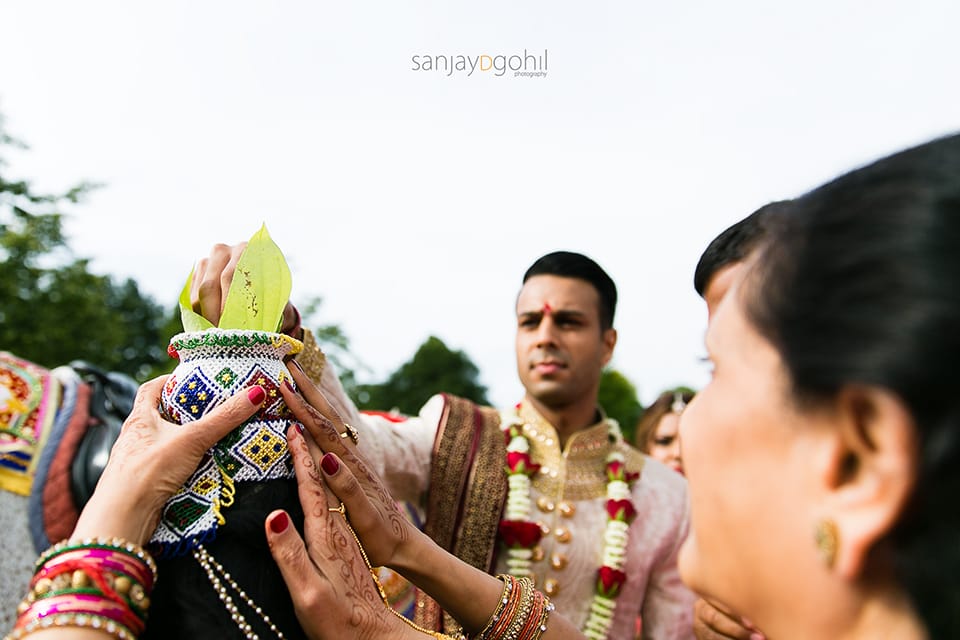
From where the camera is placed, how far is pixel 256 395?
4.70 ft

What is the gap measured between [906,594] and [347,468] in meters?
1.04

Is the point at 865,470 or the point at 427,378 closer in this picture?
the point at 865,470

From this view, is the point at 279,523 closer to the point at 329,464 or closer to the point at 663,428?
the point at 329,464

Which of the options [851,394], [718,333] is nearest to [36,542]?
[718,333]

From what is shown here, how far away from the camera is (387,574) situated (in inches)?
141

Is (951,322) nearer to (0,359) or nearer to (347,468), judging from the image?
(347,468)

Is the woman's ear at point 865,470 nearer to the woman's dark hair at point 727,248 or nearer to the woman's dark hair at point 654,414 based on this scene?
the woman's dark hair at point 727,248

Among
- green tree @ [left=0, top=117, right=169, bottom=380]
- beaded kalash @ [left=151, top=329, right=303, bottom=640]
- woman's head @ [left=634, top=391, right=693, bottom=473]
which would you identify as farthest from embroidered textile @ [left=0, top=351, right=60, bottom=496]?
green tree @ [left=0, top=117, right=169, bottom=380]

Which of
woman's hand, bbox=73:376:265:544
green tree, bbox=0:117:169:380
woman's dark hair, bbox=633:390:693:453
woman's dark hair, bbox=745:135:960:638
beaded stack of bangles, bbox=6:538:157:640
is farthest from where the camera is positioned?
green tree, bbox=0:117:169:380

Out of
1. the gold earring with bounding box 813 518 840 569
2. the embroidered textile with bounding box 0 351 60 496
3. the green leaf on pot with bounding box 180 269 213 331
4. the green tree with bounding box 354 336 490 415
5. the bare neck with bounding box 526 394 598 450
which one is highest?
the green leaf on pot with bounding box 180 269 213 331

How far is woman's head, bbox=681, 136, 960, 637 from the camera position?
0.83 m

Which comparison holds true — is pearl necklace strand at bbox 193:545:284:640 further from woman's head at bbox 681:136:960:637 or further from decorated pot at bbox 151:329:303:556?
woman's head at bbox 681:136:960:637

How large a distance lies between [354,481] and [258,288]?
0.43m

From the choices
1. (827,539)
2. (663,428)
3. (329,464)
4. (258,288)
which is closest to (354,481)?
(329,464)
